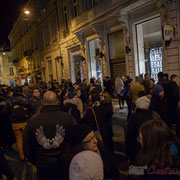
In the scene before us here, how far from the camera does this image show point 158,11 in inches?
404

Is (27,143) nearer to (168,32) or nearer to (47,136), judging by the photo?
(47,136)

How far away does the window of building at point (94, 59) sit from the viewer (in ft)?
54.3

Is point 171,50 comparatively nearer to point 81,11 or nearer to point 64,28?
point 81,11

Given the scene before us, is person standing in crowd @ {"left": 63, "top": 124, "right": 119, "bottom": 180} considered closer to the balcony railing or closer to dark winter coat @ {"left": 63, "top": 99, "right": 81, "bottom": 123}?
dark winter coat @ {"left": 63, "top": 99, "right": 81, "bottom": 123}

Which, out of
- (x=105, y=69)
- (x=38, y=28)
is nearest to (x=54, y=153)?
(x=105, y=69)

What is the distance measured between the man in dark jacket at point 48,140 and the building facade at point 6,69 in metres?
57.7

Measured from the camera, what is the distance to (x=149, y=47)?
1171 cm

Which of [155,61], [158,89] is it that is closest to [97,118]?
[158,89]

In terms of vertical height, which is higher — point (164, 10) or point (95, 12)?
point (95, 12)

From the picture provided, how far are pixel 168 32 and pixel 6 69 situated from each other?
2156 inches

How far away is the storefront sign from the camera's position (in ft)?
→ 30.2

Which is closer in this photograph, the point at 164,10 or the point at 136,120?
the point at 136,120

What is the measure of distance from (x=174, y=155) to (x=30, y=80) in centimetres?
3763

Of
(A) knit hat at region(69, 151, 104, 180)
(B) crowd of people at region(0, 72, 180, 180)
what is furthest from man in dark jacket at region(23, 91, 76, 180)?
(A) knit hat at region(69, 151, 104, 180)
